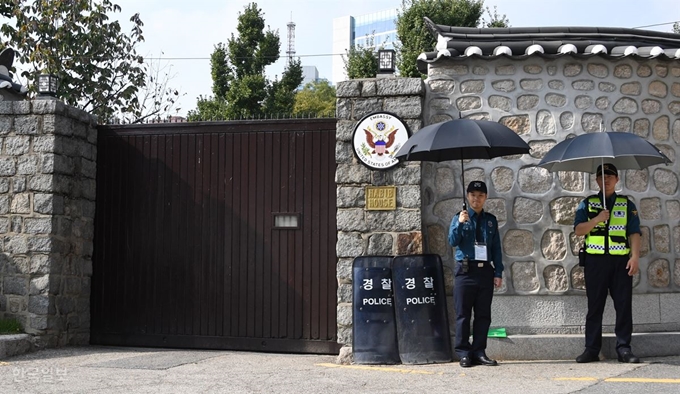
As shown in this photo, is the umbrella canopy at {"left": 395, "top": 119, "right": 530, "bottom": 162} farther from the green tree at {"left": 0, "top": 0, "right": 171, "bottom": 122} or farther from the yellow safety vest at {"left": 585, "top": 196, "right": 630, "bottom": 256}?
the green tree at {"left": 0, "top": 0, "right": 171, "bottom": 122}

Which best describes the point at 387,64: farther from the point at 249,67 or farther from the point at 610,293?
the point at 249,67

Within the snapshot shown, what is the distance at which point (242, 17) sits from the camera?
29812mm

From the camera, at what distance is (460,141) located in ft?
22.7

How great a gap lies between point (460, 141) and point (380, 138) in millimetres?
1374

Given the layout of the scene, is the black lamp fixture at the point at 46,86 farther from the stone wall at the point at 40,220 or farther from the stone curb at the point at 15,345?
the stone curb at the point at 15,345

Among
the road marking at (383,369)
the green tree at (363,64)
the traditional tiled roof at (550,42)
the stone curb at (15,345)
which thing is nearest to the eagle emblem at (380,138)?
the traditional tiled roof at (550,42)

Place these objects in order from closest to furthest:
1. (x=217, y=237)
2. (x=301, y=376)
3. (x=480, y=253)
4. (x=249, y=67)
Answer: (x=301, y=376) < (x=480, y=253) < (x=217, y=237) < (x=249, y=67)

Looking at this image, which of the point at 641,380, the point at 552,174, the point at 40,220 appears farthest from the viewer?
the point at 40,220

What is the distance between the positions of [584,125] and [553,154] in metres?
0.96

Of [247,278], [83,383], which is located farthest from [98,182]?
[83,383]

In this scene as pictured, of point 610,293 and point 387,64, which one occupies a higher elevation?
point 387,64

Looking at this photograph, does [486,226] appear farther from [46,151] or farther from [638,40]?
[46,151]

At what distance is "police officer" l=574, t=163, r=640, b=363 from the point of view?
727 centimetres

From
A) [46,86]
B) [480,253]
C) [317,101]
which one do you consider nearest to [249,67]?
[317,101]
